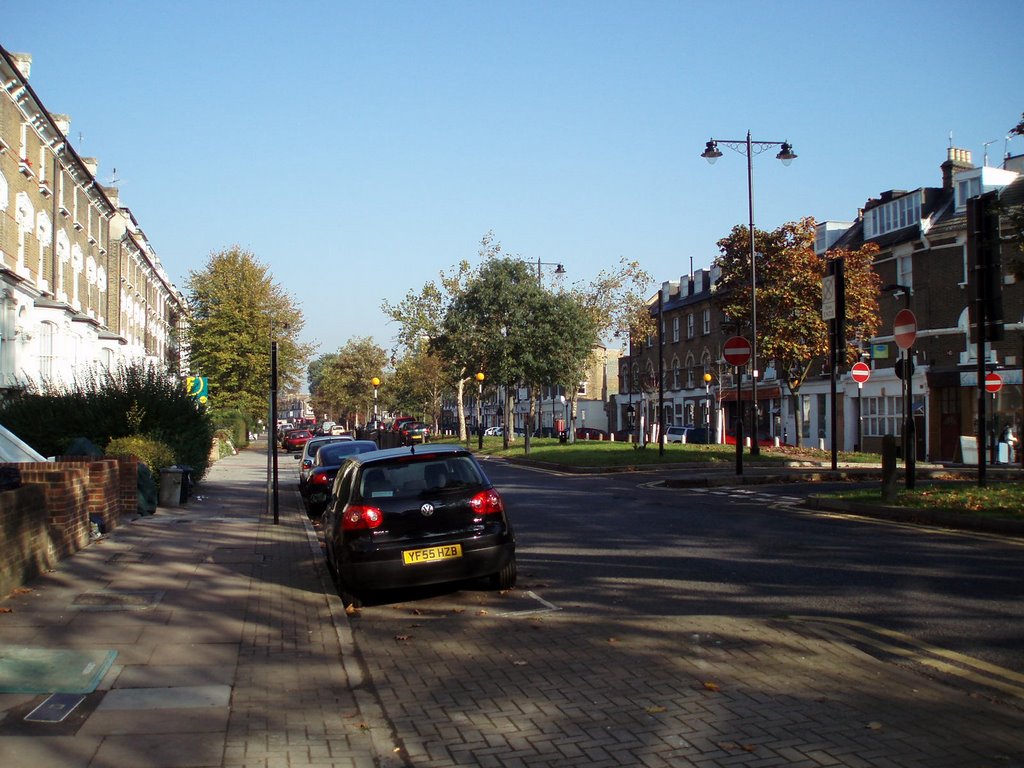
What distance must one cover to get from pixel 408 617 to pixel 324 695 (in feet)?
8.44

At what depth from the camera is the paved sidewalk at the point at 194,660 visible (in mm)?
4719

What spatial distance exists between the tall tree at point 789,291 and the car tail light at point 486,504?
2445cm

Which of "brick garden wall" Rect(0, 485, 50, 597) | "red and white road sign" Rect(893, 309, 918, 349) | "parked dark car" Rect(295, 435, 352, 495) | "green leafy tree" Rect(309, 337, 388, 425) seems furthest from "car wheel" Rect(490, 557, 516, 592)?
"green leafy tree" Rect(309, 337, 388, 425)

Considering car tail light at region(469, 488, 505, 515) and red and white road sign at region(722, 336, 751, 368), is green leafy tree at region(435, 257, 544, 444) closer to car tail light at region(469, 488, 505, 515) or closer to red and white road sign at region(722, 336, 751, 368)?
red and white road sign at region(722, 336, 751, 368)

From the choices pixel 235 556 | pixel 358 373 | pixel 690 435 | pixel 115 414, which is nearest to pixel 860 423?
pixel 690 435

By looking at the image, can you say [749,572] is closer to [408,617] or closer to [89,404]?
[408,617]

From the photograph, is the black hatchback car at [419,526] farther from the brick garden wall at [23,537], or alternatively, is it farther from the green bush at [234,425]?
the green bush at [234,425]

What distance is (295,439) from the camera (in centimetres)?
5316

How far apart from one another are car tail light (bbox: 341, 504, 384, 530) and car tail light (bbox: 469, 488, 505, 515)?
34.6 inches

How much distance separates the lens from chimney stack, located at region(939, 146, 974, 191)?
40.5m

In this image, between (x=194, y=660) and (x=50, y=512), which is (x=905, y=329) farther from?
(x=194, y=660)

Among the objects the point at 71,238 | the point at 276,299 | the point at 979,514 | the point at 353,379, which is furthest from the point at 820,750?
the point at 353,379

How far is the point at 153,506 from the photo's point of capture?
53.9 feet

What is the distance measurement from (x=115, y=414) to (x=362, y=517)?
12675mm
